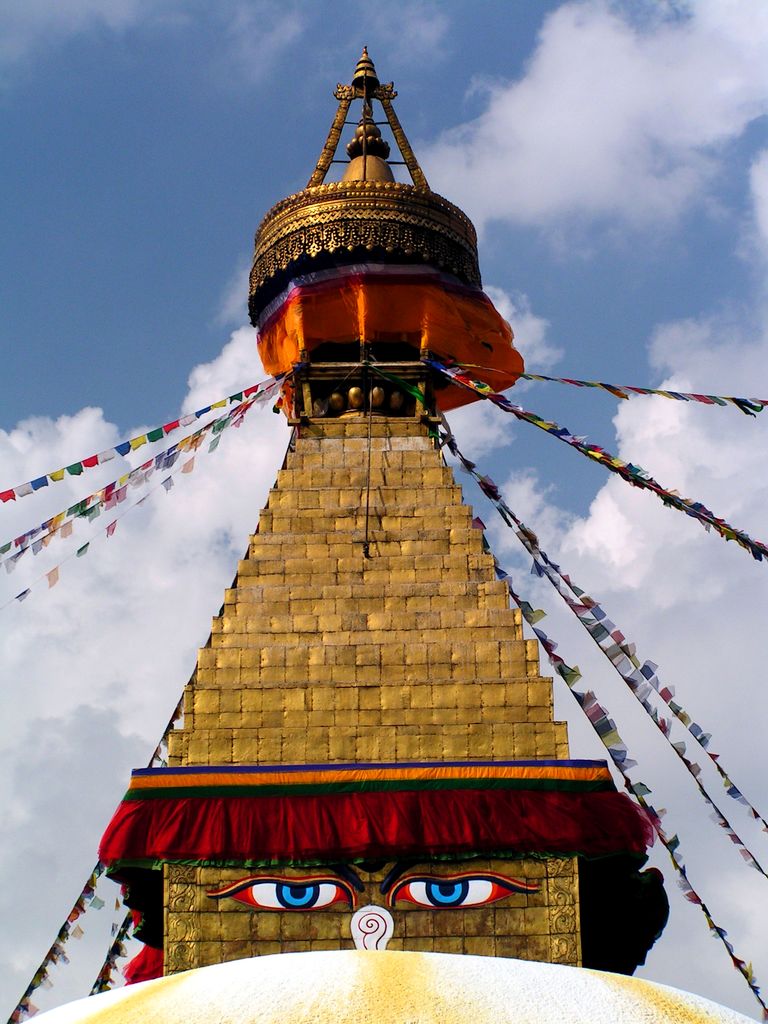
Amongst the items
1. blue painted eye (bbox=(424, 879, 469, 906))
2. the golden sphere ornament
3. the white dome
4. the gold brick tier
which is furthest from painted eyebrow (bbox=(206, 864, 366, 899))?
the golden sphere ornament

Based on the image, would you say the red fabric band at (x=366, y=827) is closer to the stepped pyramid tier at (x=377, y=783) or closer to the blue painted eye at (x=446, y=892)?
the stepped pyramid tier at (x=377, y=783)

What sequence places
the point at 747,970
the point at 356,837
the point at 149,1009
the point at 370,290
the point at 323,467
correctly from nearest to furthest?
the point at 149,1009
the point at 356,837
the point at 747,970
the point at 323,467
the point at 370,290

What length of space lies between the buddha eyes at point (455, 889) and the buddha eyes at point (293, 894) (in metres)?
0.44

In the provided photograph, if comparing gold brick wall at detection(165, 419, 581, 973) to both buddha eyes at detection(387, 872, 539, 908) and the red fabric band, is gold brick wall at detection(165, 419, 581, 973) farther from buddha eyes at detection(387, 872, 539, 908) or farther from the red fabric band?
the red fabric band

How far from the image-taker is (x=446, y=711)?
1321cm

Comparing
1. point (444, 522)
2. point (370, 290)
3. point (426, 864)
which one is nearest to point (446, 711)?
point (426, 864)

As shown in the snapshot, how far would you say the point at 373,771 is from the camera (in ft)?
41.5

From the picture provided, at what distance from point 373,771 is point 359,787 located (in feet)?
0.61

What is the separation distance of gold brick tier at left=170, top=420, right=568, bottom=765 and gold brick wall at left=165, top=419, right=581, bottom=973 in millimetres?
14

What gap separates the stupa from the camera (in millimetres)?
12258

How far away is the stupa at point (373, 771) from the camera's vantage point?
12.3m

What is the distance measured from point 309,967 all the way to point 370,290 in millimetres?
12023

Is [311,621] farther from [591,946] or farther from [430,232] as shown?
[430,232]

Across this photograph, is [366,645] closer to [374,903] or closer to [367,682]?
[367,682]
